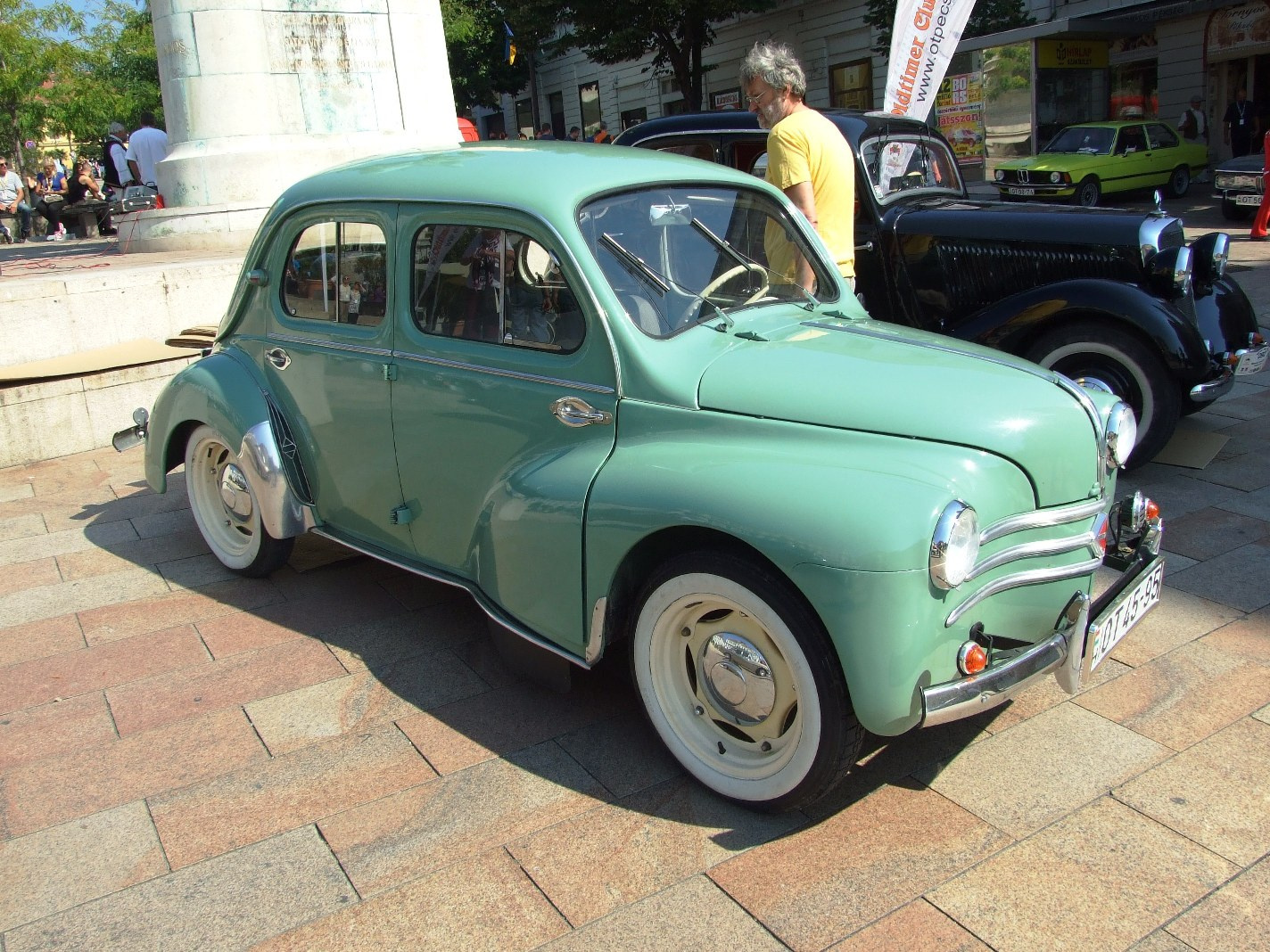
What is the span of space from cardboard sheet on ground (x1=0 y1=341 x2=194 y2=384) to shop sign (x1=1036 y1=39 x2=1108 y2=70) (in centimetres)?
2032

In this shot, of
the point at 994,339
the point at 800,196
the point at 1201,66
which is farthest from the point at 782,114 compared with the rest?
the point at 1201,66

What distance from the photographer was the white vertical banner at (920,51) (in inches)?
363

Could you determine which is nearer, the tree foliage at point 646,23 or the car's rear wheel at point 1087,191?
the car's rear wheel at point 1087,191

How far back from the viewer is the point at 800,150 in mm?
4711

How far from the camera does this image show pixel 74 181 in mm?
20016

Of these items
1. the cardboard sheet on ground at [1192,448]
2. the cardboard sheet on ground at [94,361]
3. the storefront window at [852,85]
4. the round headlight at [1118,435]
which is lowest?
the cardboard sheet on ground at [1192,448]

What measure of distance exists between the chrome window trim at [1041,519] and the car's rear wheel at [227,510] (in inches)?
118

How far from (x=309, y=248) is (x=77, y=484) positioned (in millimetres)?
3250

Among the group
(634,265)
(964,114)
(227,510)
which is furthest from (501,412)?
(964,114)

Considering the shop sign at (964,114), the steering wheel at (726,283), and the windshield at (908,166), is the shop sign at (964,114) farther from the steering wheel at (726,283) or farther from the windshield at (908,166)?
the steering wheel at (726,283)

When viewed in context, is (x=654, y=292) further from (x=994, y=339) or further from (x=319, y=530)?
(x=994, y=339)

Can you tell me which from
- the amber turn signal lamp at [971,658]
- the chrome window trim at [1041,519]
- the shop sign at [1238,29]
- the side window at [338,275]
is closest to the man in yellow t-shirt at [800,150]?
the side window at [338,275]

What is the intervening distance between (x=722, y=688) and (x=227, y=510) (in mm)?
2843

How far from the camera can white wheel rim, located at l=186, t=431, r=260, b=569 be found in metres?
4.57
